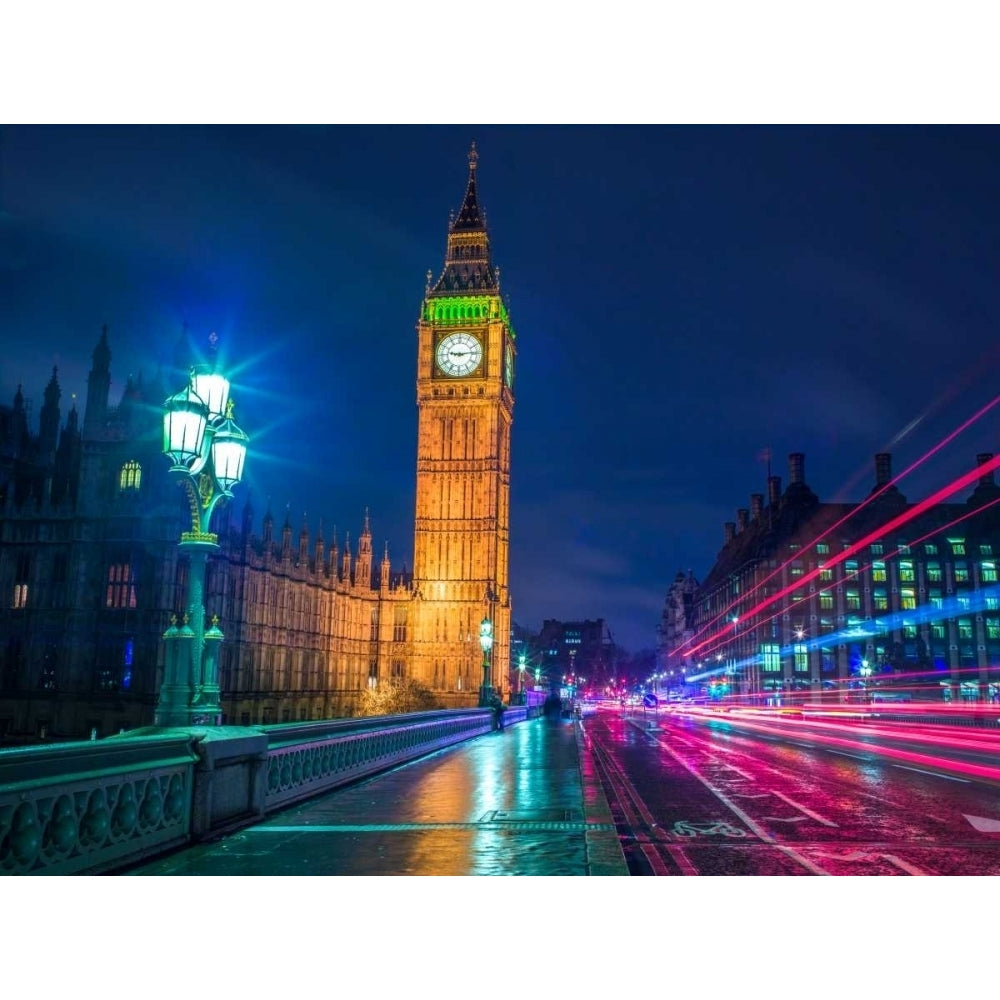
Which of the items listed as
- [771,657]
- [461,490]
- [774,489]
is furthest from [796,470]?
[461,490]

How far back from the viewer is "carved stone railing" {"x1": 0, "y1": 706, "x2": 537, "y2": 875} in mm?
6914

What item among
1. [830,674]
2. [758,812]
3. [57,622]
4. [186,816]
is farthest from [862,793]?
[830,674]

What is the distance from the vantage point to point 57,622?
54.0m

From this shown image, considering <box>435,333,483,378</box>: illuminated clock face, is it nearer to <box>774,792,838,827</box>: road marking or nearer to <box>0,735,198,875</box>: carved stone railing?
<box>774,792,838,827</box>: road marking

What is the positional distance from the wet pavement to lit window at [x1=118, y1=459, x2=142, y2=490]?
42.4m

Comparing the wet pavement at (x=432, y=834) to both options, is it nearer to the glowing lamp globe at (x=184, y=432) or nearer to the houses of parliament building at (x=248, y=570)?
the glowing lamp globe at (x=184, y=432)

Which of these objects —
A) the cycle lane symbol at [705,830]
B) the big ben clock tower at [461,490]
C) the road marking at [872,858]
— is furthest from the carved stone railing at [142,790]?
the big ben clock tower at [461,490]

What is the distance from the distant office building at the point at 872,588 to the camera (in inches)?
3543

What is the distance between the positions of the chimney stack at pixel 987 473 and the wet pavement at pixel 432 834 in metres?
90.8

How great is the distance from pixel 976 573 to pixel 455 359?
186 feet

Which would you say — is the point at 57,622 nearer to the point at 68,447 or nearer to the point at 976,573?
the point at 68,447

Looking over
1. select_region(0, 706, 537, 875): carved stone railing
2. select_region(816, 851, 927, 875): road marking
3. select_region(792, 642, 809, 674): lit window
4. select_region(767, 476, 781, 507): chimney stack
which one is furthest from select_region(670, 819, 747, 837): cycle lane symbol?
select_region(767, 476, 781, 507): chimney stack

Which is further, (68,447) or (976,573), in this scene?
(976,573)

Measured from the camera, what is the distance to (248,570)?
65188 millimetres
